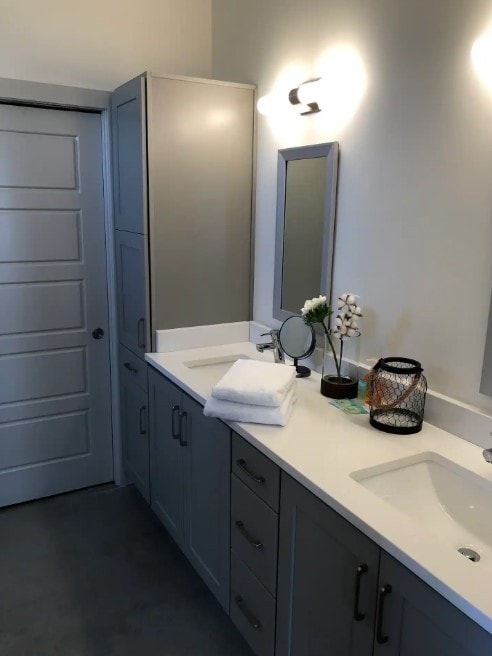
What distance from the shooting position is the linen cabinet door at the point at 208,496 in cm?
196

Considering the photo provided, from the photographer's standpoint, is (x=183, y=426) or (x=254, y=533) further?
(x=183, y=426)

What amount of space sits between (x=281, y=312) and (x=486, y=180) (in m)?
1.15

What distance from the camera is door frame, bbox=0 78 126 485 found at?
2545 mm

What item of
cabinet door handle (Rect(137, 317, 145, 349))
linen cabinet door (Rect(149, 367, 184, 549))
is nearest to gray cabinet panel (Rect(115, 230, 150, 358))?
cabinet door handle (Rect(137, 317, 145, 349))

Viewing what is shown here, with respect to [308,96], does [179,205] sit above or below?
below

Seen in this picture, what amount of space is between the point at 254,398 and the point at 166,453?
2.76 ft

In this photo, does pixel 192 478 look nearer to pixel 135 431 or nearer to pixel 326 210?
pixel 135 431

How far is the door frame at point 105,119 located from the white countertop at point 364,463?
2.71ft

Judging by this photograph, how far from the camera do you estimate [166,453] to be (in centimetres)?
246

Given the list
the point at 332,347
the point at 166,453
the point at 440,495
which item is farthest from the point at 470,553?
the point at 166,453

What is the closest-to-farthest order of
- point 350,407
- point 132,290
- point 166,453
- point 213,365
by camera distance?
point 350,407, point 166,453, point 213,365, point 132,290

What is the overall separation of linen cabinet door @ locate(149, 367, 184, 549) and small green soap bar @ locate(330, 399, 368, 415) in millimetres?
647

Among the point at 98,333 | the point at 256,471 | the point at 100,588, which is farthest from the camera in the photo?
the point at 98,333

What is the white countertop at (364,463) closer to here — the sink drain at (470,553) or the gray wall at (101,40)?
the sink drain at (470,553)
